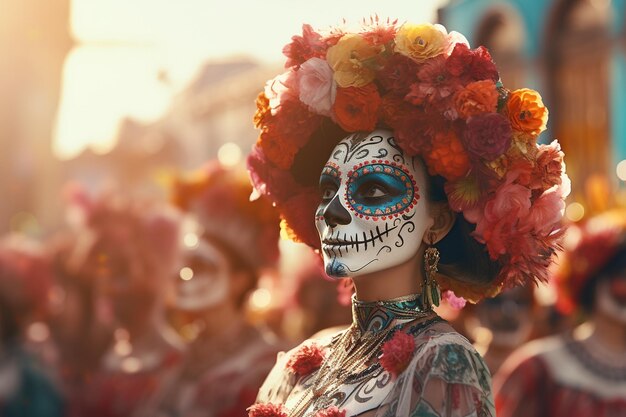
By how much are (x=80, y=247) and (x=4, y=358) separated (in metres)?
0.89

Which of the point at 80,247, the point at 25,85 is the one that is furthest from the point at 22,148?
the point at 80,247

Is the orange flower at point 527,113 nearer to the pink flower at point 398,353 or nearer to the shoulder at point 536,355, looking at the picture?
the pink flower at point 398,353

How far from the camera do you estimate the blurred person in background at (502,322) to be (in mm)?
8805

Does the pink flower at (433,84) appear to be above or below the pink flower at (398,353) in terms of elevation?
above

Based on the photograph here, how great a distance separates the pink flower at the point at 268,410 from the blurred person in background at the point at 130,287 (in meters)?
3.90

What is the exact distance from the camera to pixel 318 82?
3.62m

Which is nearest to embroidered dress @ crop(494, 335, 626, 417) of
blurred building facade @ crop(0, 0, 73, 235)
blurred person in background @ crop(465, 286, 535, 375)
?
blurred person in background @ crop(465, 286, 535, 375)

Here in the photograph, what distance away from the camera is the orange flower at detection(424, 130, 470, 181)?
343 cm

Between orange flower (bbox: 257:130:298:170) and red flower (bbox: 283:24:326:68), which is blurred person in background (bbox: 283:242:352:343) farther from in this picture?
red flower (bbox: 283:24:326:68)

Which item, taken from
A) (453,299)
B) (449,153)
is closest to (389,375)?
(453,299)

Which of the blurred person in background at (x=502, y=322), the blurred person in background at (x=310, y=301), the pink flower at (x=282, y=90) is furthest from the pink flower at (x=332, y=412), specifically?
the blurred person in background at (x=502, y=322)

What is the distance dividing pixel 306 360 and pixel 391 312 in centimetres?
36

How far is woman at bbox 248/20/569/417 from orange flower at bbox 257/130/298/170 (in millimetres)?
75

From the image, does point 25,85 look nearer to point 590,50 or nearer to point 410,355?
point 590,50
